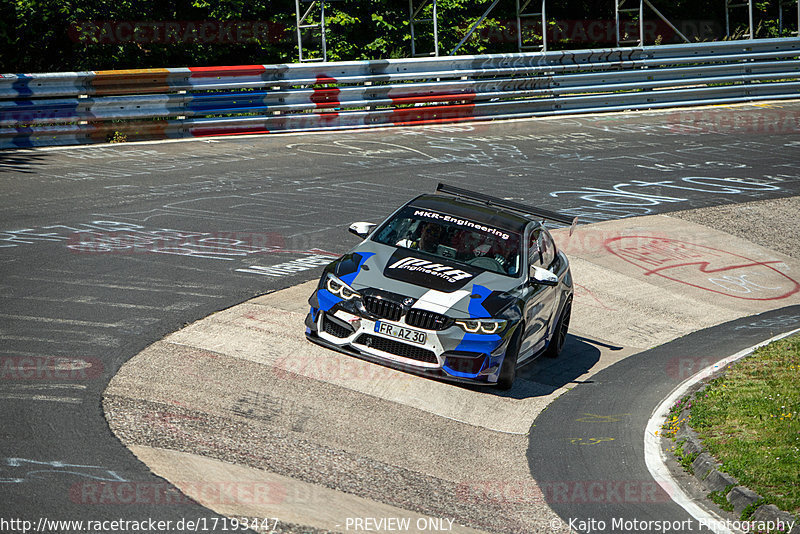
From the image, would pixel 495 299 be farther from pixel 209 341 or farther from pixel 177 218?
pixel 177 218

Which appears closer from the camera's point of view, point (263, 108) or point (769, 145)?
point (263, 108)

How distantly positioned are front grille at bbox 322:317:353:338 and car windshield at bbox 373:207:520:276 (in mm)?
1218

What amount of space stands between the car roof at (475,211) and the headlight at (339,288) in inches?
59.4

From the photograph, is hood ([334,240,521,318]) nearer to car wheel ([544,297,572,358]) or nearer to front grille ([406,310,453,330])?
front grille ([406,310,453,330])

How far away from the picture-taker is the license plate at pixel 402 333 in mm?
8383

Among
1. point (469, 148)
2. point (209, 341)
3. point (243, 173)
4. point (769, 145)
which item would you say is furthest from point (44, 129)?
point (769, 145)

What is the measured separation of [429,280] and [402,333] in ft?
2.22

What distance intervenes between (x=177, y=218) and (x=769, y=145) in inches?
599

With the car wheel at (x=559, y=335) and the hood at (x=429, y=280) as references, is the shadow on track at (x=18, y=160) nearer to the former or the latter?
the hood at (x=429, y=280)

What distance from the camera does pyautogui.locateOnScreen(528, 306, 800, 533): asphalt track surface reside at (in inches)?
255

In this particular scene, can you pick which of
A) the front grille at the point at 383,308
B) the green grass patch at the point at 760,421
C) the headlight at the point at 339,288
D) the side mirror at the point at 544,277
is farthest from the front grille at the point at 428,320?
the green grass patch at the point at 760,421

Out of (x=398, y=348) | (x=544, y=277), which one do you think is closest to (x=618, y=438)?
(x=544, y=277)

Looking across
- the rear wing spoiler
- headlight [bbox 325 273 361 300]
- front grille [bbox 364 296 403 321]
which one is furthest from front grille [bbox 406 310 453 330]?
the rear wing spoiler

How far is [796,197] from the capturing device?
690 inches
